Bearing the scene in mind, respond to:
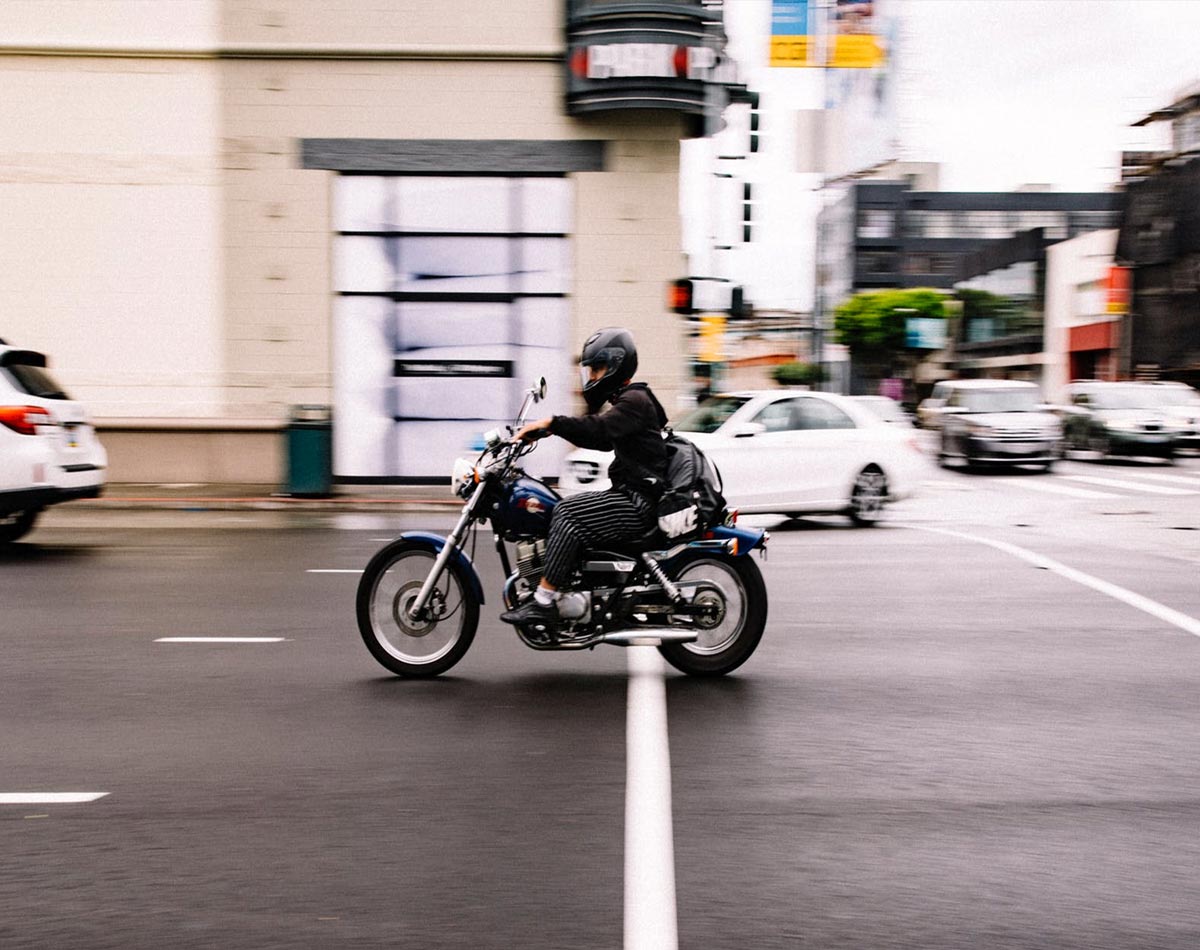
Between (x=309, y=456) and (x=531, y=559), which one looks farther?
(x=309, y=456)

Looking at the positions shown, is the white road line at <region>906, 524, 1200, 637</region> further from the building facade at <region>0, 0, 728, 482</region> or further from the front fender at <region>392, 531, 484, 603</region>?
the building facade at <region>0, 0, 728, 482</region>

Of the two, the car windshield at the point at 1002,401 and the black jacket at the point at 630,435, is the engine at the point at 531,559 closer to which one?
the black jacket at the point at 630,435

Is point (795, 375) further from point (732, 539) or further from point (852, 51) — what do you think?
point (732, 539)

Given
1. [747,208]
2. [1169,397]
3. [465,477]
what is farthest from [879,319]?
[465,477]

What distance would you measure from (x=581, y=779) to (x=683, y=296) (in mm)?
12961

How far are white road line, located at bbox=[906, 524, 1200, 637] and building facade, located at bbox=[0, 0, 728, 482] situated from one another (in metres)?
6.06

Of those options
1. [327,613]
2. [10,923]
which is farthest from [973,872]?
[327,613]

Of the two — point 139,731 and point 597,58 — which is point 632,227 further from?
point 139,731

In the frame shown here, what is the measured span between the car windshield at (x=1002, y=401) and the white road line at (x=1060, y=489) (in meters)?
2.92

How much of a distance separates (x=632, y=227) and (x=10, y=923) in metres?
15.6

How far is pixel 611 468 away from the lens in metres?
6.66

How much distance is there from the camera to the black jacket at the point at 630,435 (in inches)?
251

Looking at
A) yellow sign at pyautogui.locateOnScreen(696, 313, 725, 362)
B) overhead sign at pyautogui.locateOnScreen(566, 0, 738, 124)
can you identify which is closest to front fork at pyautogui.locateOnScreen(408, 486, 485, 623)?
overhead sign at pyautogui.locateOnScreen(566, 0, 738, 124)

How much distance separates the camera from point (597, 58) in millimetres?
17781
